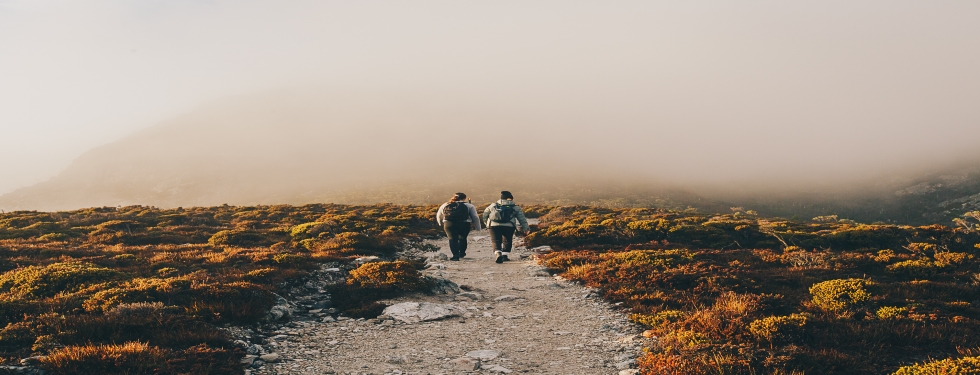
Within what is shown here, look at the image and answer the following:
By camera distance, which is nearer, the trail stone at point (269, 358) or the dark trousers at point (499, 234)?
the trail stone at point (269, 358)

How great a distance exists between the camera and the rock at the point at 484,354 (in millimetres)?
7344

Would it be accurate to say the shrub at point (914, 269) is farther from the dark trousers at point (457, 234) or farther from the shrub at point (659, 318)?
the dark trousers at point (457, 234)

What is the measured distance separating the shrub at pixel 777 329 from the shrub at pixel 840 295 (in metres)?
2.18

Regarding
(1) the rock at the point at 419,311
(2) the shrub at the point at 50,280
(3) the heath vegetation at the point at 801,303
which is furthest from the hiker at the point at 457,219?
(2) the shrub at the point at 50,280

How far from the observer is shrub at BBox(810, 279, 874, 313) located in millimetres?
9309

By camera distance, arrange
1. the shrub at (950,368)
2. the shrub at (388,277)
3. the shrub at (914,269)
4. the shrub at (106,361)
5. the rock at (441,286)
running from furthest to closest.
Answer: the shrub at (914,269) → the rock at (441,286) → the shrub at (388,277) → the shrub at (106,361) → the shrub at (950,368)

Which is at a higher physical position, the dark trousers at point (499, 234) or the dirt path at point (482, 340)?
the dark trousers at point (499, 234)

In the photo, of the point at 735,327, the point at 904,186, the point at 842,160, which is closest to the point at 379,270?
the point at 735,327

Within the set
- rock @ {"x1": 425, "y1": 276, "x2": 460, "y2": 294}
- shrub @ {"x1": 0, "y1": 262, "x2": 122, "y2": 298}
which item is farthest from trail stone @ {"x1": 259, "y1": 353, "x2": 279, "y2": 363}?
shrub @ {"x1": 0, "y1": 262, "x2": 122, "y2": 298}

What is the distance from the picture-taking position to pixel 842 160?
18100 centimetres

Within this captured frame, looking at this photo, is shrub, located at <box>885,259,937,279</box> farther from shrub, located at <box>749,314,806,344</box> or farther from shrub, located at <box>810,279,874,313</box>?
shrub, located at <box>749,314,806,344</box>

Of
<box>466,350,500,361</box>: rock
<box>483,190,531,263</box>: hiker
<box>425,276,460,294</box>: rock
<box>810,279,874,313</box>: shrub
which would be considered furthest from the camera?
<box>483,190,531,263</box>: hiker

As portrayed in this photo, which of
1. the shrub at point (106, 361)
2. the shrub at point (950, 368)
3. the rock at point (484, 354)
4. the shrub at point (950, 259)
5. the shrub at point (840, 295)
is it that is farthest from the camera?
the shrub at point (950, 259)

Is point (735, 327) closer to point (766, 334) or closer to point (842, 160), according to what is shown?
point (766, 334)
